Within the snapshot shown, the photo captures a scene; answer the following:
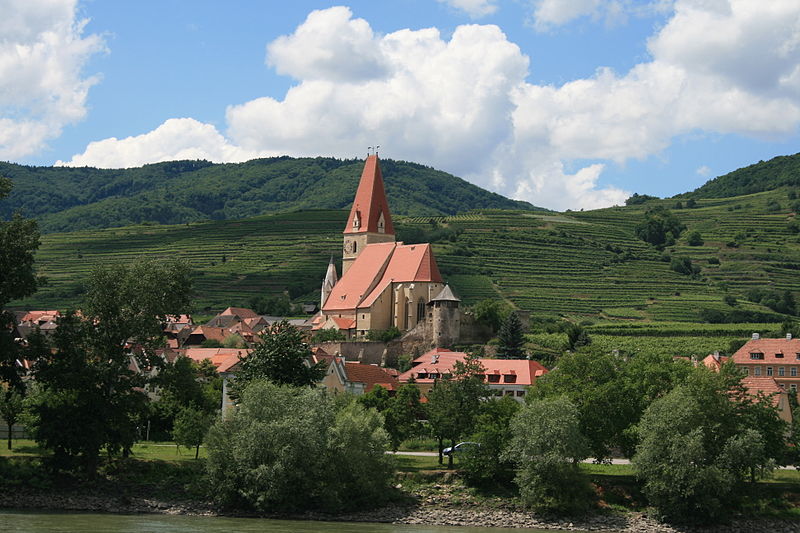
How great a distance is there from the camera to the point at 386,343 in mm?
98938

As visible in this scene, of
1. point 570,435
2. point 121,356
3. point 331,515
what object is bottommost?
point 331,515

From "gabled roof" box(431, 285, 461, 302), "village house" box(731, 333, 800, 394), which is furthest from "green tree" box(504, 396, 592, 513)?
"gabled roof" box(431, 285, 461, 302)

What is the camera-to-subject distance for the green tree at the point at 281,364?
5900 centimetres

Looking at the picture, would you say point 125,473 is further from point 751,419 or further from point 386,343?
point 386,343

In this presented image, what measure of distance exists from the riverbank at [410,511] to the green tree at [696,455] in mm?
1137

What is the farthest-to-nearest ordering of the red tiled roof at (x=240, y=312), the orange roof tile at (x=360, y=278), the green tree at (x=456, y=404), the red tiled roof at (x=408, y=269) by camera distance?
the red tiled roof at (x=240, y=312) → the orange roof tile at (x=360, y=278) → the red tiled roof at (x=408, y=269) → the green tree at (x=456, y=404)

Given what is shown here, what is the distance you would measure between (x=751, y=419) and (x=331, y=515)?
21947mm

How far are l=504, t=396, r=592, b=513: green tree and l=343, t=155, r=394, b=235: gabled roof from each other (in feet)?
225

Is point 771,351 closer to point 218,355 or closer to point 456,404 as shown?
point 456,404

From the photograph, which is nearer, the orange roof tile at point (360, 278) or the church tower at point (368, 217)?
the orange roof tile at point (360, 278)

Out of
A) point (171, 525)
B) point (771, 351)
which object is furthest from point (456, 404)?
point (771, 351)

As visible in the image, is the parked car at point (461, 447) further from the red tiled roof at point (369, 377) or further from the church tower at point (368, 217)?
the church tower at point (368, 217)

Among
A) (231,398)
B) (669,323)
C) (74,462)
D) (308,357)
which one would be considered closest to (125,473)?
(74,462)

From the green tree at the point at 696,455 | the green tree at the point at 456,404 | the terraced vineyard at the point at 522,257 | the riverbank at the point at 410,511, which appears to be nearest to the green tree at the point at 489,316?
the terraced vineyard at the point at 522,257
